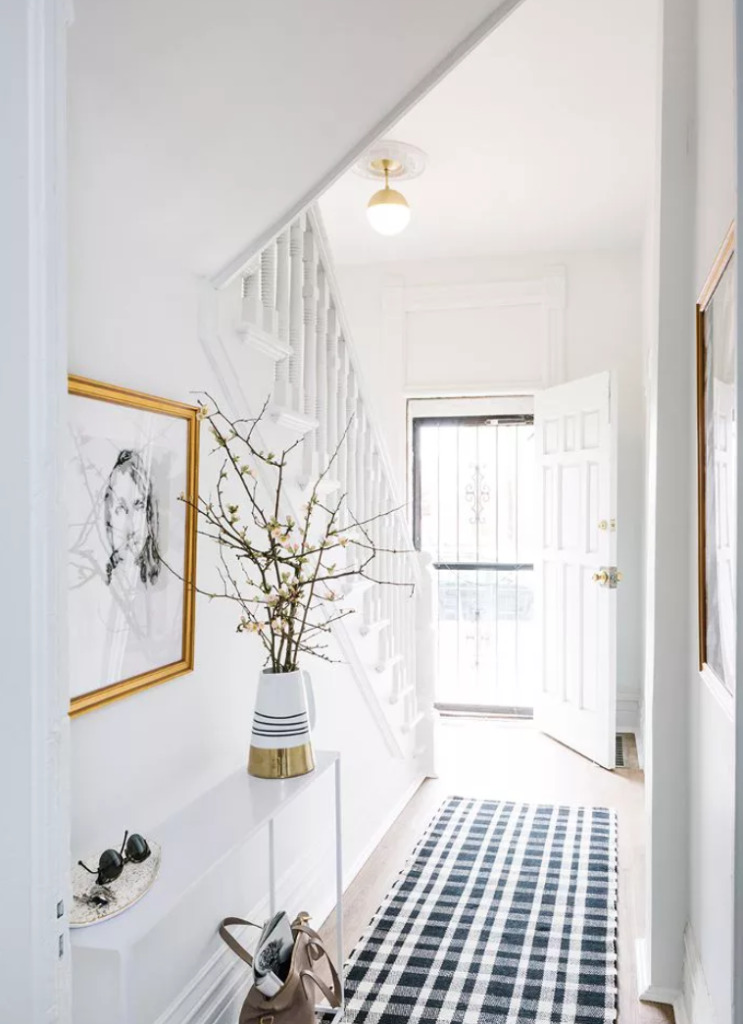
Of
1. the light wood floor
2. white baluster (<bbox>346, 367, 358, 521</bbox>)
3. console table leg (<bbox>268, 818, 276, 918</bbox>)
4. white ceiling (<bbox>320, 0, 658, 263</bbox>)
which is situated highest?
white ceiling (<bbox>320, 0, 658, 263</bbox>)

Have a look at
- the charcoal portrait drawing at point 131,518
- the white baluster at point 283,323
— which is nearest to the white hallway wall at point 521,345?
the white baluster at point 283,323

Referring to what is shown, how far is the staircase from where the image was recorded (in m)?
2.26

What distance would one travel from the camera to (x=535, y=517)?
16.8ft

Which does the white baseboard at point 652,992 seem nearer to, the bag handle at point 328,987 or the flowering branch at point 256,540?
the bag handle at point 328,987

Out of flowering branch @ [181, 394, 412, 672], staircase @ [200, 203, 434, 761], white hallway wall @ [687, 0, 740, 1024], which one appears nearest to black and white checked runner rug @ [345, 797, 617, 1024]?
white hallway wall @ [687, 0, 740, 1024]

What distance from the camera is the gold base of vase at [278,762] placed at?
2027 millimetres

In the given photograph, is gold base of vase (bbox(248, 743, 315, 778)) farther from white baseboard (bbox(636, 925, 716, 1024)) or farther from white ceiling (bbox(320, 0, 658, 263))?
white ceiling (bbox(320, 0, 658, 263))

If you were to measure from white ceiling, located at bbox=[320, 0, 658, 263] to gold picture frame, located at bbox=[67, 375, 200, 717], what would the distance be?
177 centimetres

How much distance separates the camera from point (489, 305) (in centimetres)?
531

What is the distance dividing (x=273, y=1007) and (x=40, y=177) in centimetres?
164

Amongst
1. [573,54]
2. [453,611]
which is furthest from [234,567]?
[453,611]

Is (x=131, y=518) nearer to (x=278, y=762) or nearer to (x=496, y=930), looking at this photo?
(x=278, y=762)

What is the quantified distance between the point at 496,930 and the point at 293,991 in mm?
1026

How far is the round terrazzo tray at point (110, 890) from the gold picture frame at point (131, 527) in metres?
0.28
